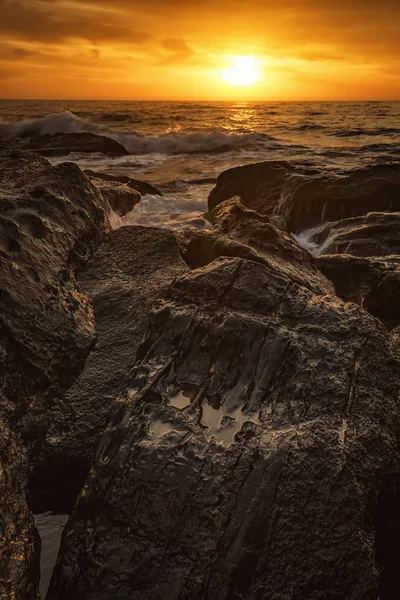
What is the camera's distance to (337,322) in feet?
9.21

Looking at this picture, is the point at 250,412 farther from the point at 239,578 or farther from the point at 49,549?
the point at 49,549

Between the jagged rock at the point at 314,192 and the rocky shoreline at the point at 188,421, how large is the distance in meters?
5.39

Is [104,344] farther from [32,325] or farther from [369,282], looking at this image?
[369,282]

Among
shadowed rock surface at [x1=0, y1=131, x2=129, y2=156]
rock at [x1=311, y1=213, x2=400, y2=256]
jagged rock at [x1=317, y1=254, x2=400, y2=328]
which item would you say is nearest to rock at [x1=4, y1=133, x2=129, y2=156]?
shadowed rock surface at [x1=0, y1=131, x2=129, y2=156]

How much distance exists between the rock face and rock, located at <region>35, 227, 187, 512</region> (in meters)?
0.17

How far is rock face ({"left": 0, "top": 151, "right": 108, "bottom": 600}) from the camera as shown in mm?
1971

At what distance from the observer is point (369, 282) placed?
4641mm

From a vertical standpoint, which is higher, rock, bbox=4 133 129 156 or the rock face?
rock, bbox=4 133 129 156

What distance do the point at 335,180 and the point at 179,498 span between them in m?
8.28

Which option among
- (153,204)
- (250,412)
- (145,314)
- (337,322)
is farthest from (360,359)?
(153,204)

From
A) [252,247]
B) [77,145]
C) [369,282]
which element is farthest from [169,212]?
[77,145]

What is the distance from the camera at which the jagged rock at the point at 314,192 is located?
8992 mm

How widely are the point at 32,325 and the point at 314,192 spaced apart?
24.4 ft

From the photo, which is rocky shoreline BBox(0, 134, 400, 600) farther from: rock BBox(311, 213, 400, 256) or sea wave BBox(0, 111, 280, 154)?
sea wave BBox(0, 111, 280, 154)
